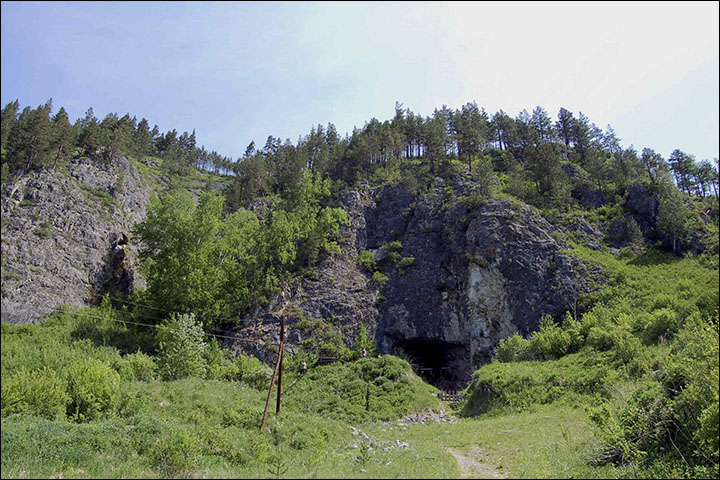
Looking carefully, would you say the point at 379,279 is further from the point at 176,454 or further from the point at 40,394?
the point at 176,454

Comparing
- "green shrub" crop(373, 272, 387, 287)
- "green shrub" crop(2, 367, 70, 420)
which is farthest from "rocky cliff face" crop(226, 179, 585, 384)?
"green shrub" crop(2, 367, 70, 420)

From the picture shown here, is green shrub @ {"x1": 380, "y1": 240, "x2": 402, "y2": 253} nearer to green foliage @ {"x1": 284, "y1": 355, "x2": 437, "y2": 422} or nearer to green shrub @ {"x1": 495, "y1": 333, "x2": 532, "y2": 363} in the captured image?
green foliage @ {"x1": 284, "y1": 355, "x2": 437, "y2": 422}

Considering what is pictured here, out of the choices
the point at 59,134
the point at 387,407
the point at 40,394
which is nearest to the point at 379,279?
the point at 387,407

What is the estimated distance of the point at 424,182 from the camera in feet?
171

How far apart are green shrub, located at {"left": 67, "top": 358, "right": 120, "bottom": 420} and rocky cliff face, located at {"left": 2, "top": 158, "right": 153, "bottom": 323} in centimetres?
→ 305

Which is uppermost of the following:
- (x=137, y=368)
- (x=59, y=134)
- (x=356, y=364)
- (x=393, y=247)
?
(x=59, y=134)

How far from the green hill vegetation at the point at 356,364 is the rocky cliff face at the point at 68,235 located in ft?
3.55

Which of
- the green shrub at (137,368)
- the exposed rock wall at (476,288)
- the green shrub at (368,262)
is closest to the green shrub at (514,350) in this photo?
the exposed rock wall at (476,288)

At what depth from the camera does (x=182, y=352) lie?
2439cm

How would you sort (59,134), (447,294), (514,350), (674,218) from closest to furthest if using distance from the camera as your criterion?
1. (59,134)
2. (514,350)
3. (674,218)
4. (447,294)

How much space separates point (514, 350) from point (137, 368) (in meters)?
26.5

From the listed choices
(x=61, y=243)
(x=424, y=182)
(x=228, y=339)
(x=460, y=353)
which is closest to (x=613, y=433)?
(x=460, y=353)

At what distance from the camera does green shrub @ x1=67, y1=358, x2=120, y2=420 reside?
14672 mm

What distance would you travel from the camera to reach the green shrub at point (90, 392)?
1467 centimetres
